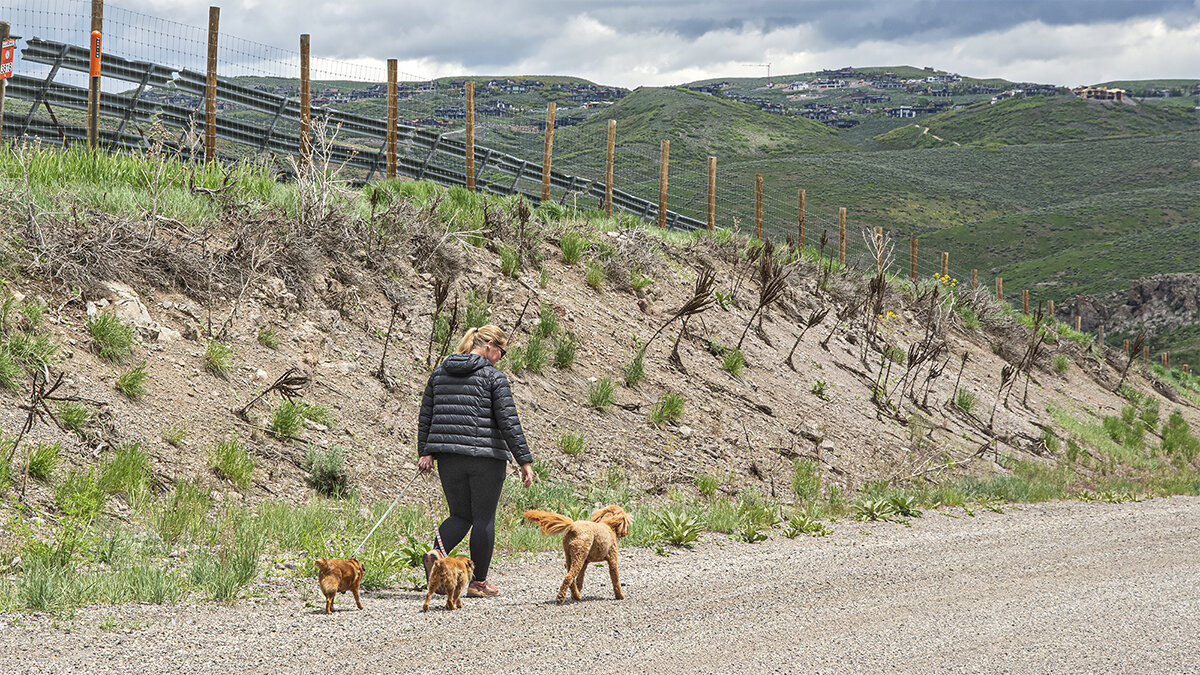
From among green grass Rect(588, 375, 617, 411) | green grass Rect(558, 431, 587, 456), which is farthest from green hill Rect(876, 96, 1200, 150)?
green grass Rect(558, 431, 587, 456)

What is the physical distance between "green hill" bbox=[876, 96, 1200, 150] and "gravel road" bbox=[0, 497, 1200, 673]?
164 metres

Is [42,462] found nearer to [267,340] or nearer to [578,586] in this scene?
[267,340]

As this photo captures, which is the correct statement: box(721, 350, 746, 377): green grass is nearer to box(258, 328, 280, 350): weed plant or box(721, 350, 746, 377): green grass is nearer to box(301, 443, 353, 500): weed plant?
box(258, 328, 280, 350): weed plant

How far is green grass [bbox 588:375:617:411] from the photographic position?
37.3ft

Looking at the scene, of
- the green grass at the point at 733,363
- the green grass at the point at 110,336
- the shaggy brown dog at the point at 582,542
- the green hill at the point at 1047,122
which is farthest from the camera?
the green hill at the point at 1047,122

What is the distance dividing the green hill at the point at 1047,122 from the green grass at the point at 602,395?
160m

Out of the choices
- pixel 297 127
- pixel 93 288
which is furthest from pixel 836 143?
pixel 93 288

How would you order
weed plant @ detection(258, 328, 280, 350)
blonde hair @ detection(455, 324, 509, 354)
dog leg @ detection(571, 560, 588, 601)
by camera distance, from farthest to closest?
weed plant @ detection(258, 328, 280, 350), blonde hair @ detection(455, 324, 509, 354), dog leg @ detection(571, 560, 588, 601)

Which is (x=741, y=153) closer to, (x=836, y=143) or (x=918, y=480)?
(x=836, y=143)

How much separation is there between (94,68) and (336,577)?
869 centimetres

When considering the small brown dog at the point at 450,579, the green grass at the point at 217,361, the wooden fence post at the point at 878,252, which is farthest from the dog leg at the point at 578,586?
the wooden fence post at the point at 878,252

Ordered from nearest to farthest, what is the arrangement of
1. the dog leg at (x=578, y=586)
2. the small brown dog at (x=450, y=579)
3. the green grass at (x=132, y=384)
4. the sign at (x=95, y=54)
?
the small brown dog at (x=450, y=579) → the dog leg at (x=578, y=586) → the green grass at (x=132, y=384) → the sign at (x=95, y=54)

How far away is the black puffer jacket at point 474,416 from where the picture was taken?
18.7 ft

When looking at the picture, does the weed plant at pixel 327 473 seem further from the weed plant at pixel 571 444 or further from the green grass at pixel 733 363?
the green grass at pixel 733 363
